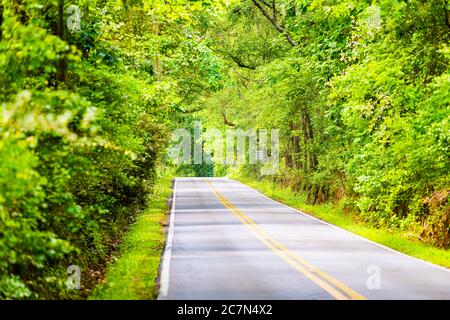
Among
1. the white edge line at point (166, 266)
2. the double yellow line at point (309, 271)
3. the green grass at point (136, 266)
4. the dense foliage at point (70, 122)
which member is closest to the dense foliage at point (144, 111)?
the dense foliage at point (70, 122)

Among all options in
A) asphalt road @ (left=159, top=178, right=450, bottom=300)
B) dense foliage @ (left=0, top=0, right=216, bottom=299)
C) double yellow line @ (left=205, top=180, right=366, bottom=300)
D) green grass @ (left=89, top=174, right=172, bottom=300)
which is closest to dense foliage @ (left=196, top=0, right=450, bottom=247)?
asphalt road @ (left=159, top=178, right=450, bottom=300)

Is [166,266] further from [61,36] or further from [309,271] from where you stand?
[61,36]

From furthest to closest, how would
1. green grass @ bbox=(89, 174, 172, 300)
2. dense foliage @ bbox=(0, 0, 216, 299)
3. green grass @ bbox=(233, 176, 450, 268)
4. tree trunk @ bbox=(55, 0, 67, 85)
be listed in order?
green grass @ bbox=(233, 176, 450, 268) → tree trunk @ bbox=(55, 0, 67, 85) → green grass @ bbox=(89, 174, 172, 300) → dense foliage @ bbox=(0, 0, 216, 299)

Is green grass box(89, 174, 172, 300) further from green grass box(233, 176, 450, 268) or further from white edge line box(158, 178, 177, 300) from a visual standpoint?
green grass box(233, 176, 450, 268)

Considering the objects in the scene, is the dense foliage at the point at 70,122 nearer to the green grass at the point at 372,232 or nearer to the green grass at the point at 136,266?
the green grass at the point at 136,266

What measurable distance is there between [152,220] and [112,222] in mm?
5296

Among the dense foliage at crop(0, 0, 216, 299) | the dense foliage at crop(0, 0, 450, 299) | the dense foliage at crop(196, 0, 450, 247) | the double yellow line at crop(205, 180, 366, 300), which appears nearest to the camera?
the dense foliage at crop(0, 0, 216, 299)

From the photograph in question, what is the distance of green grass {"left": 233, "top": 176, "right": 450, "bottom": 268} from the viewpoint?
19.8 m

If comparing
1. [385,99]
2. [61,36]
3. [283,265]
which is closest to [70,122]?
[61,36]

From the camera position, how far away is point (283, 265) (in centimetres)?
1730

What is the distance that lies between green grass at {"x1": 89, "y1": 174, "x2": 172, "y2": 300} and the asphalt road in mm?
308

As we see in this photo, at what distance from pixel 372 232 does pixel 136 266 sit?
421 inches

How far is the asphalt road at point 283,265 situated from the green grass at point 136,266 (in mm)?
308

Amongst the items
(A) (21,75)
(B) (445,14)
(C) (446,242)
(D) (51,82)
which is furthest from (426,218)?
(A) (21,75)
